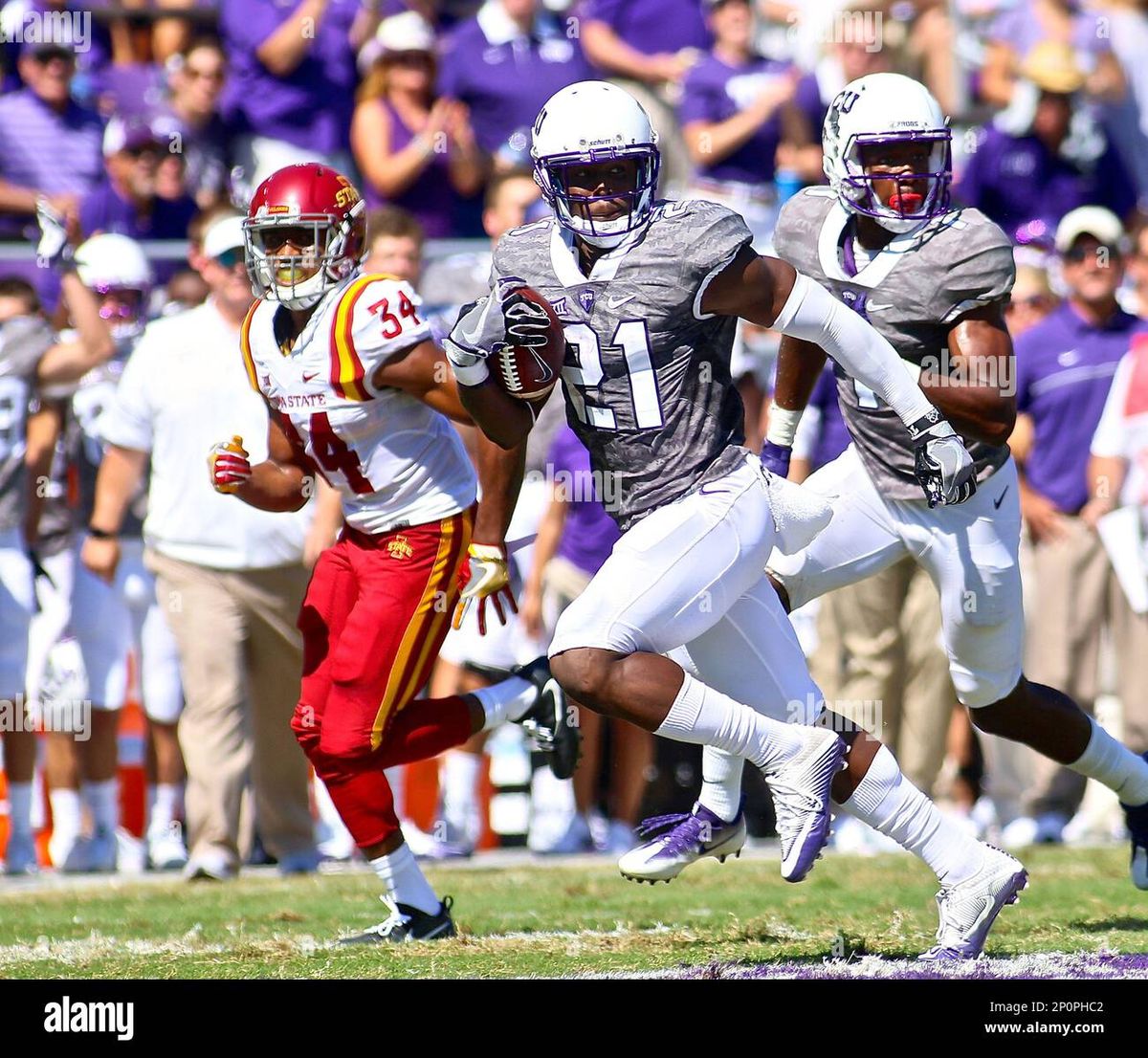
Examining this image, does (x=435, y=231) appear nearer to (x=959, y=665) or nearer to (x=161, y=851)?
(x=161, y=851)

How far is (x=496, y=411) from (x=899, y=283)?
126 centimetres

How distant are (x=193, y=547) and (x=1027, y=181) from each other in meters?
4.54

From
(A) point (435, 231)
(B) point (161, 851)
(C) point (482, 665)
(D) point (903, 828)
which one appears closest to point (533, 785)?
(C) point (482, 665)

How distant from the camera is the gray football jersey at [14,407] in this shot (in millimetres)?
7672

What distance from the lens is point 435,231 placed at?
9445 mm

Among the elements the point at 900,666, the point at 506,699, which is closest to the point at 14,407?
the point at 506,699

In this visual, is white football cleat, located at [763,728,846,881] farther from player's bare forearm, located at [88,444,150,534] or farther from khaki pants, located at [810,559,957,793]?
player's bare forearm, located at [88,444,150,534]

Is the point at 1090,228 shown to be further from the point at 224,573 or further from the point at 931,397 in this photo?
the point at 224,573

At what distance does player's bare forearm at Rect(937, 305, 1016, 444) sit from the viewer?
5.09 m

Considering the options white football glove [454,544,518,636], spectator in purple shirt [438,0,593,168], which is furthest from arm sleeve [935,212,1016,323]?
spectator in purple shirt [438,0,593,168]

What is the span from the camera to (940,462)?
187 inches

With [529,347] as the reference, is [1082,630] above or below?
below

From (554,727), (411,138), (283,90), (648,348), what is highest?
(283,90)

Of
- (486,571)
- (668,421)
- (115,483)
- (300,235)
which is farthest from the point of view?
(115,483)
